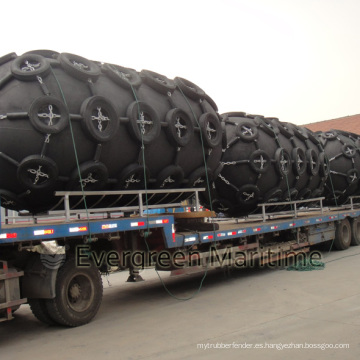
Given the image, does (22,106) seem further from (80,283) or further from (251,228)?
(251,228)

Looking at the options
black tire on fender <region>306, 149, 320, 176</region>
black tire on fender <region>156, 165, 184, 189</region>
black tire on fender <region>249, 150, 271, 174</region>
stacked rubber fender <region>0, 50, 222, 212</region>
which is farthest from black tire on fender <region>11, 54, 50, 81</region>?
black tire on fender <region>306, 149, 320, 176</region>

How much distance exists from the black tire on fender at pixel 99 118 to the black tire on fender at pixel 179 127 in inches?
43.9

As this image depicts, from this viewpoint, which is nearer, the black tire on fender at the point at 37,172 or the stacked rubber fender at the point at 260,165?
the black tire on fender at the point at 37,172

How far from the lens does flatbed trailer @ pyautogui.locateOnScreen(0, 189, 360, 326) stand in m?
6.03

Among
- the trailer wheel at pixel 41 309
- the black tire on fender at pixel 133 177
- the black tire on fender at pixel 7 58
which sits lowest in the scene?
the trailer wheel at pixel 41 309

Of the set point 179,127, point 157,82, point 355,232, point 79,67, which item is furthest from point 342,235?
point 79,67

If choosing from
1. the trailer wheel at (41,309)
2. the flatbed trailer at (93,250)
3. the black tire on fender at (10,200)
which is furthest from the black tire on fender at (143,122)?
the trailer wheel at (41,309)

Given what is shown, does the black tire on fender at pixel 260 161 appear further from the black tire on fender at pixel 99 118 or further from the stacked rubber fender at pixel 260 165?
the black tire on fender at pixel 99 118

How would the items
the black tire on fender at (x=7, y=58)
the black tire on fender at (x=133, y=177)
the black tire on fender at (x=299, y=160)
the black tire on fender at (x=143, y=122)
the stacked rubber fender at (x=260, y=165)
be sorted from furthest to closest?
the black tire on fender at (x=299, y=160)
the stacked rubber fender at (x=260, y=165)
the black tire on fender at (x=133, y=177)
the black tire on fender at (x=143, y=122)
the black tire on fender at (x=7, y=58)

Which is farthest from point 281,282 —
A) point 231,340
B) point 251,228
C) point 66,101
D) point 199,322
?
point 66,101

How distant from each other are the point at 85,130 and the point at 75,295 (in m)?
2.32

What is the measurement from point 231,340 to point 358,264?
6.42 m

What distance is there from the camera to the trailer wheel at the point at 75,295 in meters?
6.32

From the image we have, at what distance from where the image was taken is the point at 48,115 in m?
6.32
